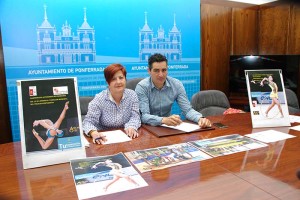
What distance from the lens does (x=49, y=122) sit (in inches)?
51.2

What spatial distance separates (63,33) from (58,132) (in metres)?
2.13

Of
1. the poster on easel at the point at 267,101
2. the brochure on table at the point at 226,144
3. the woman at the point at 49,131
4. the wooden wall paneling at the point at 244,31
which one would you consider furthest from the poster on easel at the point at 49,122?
the wooden wall paneling at the point at 244,31

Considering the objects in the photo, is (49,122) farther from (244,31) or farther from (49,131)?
(244,31)

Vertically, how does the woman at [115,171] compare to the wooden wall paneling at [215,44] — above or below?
below

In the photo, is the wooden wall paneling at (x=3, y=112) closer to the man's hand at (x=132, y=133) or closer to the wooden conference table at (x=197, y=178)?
the wooden conference table at (x=197, y=178)

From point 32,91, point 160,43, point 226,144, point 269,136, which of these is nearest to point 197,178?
point 226,144

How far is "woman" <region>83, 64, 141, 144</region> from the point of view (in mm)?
1953

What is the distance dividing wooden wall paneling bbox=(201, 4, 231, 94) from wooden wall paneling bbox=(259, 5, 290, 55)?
2.18 feet

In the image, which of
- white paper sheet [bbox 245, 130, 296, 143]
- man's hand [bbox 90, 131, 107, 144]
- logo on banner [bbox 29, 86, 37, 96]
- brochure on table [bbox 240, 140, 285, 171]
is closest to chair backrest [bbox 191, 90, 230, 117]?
white paper sheet [bbox 245, 130, 296, 143]

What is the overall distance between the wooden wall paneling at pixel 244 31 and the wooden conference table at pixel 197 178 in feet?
10.3

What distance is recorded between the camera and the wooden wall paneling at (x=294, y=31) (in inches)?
151

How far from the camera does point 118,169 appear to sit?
1.19 m

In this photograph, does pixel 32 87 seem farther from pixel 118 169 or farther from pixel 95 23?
pixel 95 23

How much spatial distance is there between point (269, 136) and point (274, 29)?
10.3 feet
